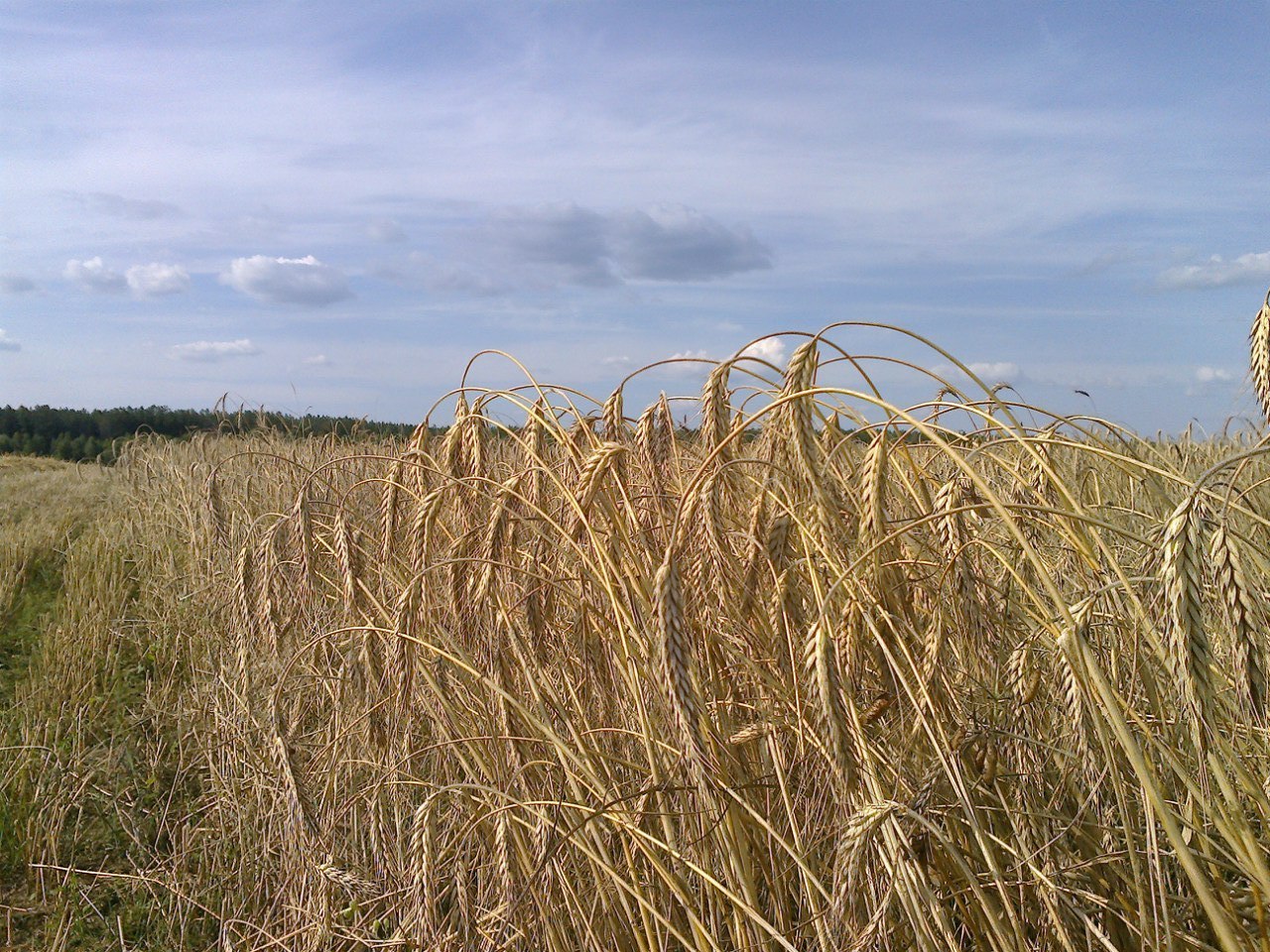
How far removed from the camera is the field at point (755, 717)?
1146 mm

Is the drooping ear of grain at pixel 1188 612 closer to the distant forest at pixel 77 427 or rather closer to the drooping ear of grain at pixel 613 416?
the drooping ear of grain at pixel 613 416

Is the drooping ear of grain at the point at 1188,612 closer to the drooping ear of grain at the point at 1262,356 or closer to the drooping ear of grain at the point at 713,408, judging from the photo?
the drooping ear of grain at the point at 1262,356

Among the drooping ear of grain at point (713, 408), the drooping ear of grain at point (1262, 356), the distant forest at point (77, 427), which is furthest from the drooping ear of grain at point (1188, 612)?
the distant forest at point (77, 427)

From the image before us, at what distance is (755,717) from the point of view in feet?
5.91

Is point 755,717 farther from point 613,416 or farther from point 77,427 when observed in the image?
point 77,427

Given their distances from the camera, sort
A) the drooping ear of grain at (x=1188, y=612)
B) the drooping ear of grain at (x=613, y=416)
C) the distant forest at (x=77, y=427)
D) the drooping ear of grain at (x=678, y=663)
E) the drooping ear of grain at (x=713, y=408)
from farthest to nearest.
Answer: the distant forest at (x=77, y=427) → the drooping ear of grain at (x=613, y=416) → the drooping ear of grain at (x=713, y=408) → the drooping ear of grain at (x=678, y=663) → the drooping ear of grain at (x=1188, y=612)

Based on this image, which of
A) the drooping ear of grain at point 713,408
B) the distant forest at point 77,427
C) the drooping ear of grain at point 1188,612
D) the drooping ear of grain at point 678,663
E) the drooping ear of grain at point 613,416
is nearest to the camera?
the drooping ear of grain at point 1188,612

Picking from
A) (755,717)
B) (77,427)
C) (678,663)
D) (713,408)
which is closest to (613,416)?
(713,408)

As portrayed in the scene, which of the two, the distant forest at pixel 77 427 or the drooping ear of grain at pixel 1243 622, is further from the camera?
the distant forest at pixel 77 427

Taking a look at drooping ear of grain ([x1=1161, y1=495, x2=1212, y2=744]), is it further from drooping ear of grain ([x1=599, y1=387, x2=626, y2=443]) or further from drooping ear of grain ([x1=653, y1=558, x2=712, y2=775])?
drooping ear of grain ([x1=599, y1=387, x2=626, y2=443])

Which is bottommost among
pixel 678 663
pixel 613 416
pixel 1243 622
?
pixel 678 663

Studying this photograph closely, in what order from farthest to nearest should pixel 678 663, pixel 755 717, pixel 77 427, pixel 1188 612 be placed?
1. pixel 77 427
2. pixel 755 717
3. pixel 678 663
4. pixel 1188 612

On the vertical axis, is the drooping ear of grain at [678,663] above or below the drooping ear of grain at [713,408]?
below

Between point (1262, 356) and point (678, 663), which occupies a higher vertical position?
point (1262, 356)
